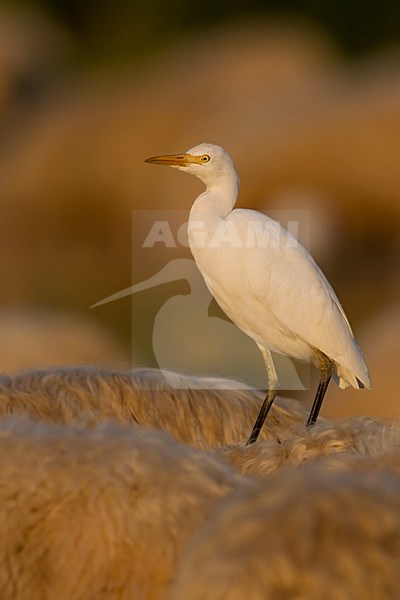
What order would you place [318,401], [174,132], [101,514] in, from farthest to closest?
[174,132] < [318,401] < [101,514]

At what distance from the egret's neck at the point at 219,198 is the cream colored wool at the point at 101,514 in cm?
132

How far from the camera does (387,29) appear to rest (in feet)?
36.5

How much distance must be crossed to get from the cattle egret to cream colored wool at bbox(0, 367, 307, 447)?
0.26 m

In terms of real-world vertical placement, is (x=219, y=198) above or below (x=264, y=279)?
above

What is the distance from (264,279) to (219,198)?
0.18 meters

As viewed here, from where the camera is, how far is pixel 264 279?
2215 millimetres

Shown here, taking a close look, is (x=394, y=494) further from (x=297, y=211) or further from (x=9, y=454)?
(x=297, y=211)

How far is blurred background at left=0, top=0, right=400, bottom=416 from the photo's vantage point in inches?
272

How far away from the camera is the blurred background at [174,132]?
6906mm

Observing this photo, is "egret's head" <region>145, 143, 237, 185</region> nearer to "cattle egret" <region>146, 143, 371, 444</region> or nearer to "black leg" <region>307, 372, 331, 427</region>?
"cattle egret" <region>146, 143, 371, 444</region>

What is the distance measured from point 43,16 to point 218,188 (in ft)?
31.1

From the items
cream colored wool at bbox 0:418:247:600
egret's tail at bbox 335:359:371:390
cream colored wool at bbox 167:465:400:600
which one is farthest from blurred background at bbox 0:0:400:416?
cream colored wool at bbox 167:465:400:600

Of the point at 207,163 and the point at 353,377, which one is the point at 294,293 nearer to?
the point at 353,377

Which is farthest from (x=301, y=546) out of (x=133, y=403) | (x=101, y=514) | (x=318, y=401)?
(x=318, y=401)
